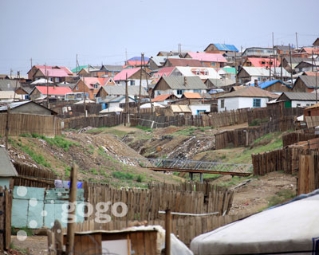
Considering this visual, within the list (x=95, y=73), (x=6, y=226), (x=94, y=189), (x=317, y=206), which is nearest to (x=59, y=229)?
(x=317, y=206)

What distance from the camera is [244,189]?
113 ft

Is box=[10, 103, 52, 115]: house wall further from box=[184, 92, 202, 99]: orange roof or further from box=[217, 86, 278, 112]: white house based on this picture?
box=[184, 92, 202, 99]: orange roof

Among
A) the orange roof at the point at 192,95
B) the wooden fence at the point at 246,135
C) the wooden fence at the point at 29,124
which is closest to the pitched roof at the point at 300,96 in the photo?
the wooden fence at the point at 246,135

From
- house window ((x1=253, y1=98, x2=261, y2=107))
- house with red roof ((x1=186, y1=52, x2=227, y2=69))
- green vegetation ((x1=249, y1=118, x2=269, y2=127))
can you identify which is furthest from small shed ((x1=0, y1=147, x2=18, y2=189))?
house with red roof ((x1=186, y1=52, x2=227, y2=69))

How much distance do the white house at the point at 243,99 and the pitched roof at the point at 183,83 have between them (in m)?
18.5

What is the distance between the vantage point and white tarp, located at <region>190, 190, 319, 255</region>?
1247cm

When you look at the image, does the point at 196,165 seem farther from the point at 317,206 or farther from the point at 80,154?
the point at 317,206

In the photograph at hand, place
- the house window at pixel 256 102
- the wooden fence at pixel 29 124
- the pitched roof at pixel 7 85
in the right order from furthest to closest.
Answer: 1. the pitched roof at pixel 7 85
2. the house window at pixel 256 102
3. the wooden fence at pixel 29 124

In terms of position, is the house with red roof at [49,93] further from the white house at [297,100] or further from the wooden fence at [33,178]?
the wooden fence at [33,178]

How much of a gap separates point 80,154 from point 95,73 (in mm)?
102214

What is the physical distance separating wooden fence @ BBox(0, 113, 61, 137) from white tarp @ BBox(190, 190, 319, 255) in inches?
1029

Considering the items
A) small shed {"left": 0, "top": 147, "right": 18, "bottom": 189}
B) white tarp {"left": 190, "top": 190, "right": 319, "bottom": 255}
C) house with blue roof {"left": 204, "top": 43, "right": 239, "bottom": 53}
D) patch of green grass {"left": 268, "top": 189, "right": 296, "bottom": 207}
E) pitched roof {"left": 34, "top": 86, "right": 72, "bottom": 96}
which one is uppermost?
house with blue roof {"left": 204, "top": 43, "right": 239, "bottom": 53}

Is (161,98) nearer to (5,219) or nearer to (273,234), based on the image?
(5,219)

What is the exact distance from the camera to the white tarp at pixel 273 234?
12469mm
